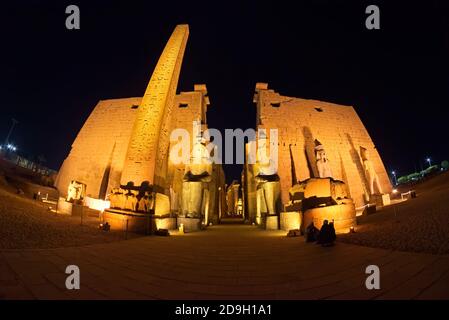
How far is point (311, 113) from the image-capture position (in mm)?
20891

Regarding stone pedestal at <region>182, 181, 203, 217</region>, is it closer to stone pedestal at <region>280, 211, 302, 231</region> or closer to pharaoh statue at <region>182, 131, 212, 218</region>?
pharaoh statue at <region>182, 131, 212, 218</region>

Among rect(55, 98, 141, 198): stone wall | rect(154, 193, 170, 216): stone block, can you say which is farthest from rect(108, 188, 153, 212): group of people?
rect(55, 98, 141, 198): stone wall

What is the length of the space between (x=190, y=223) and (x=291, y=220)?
4362 millimetres

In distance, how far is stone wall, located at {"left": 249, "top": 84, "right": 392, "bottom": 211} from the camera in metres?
18.5

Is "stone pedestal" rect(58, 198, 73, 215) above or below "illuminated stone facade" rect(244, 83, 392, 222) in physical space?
below

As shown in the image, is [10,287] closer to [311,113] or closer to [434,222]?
[434,222]

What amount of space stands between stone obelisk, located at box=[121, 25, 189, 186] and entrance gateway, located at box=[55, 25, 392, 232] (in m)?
0.04

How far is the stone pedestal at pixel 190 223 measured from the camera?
9.50m

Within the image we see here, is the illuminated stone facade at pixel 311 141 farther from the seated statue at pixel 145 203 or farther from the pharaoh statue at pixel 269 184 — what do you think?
the seated statue at pixel 145 203

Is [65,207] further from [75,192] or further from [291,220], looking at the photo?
[291,220]

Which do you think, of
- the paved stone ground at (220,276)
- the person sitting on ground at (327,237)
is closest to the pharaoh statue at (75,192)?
the paved stone ground at (220,276)

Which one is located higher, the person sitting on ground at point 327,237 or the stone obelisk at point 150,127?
the stone obelisk at point 150,127

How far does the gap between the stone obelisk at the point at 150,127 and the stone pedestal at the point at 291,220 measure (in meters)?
5.44

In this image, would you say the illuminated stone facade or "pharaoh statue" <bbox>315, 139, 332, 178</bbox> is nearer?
"pharaoh statue" <bbox>315, 139, 332, 178</bbox>
